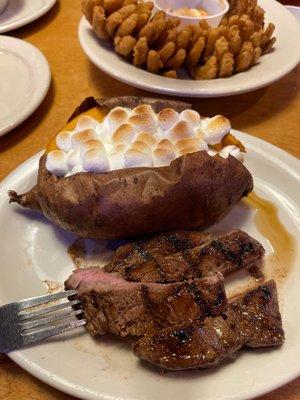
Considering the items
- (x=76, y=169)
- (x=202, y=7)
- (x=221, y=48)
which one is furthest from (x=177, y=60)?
(x=76, y=169)

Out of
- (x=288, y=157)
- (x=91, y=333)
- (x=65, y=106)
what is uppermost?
(x=288, y=157)

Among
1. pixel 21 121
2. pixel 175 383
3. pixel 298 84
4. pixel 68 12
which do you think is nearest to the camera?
pixel 175 383

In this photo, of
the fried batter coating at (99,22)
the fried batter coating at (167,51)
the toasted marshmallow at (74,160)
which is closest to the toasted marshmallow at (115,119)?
the toasted marshmallow at (74,160)

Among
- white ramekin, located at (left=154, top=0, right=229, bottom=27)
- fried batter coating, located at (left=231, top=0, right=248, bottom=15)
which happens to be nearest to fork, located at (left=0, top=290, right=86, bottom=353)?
white ramekin, located at (left=154, top=0, right=229, bottom=27)

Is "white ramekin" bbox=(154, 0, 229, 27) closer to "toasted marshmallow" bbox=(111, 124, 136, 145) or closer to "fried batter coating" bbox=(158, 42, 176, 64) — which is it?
"fried batter coating" bbox=(158, 42, 176, 64)

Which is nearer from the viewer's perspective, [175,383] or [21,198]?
[175,383]

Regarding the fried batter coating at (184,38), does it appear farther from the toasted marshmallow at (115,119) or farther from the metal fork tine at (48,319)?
the metal fork tine at (48,319)

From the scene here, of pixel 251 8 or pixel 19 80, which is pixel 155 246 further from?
pixel 251 8

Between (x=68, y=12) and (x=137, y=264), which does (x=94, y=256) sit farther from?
(x=68, y=12)

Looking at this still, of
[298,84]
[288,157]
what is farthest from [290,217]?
[298,84]
